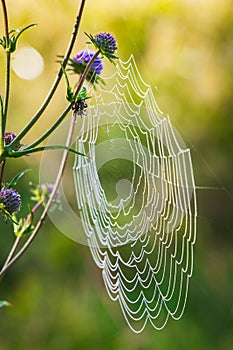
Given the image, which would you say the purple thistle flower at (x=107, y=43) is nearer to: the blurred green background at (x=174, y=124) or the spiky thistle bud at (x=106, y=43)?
the spiky thistle bud at (x=106, y=43)

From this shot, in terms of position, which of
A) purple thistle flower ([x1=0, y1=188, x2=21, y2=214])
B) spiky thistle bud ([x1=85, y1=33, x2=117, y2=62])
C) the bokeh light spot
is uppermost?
the bokeh light spot

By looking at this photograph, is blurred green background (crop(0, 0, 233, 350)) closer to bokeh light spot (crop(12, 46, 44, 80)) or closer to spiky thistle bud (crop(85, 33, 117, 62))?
bokeh light spot (crop(12, 46, 44, 80))

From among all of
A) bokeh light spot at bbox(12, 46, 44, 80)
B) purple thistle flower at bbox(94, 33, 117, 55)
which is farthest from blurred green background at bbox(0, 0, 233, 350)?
purple thistle flower at bbox(94, 33, 117, 55)

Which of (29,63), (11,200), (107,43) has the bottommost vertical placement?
(11,200)

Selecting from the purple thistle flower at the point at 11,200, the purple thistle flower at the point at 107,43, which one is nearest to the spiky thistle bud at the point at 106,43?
the purple thistle flower at the point at 107,43

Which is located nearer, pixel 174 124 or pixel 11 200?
pixel 11 200

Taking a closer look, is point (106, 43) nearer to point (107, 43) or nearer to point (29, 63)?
point (107, 43)

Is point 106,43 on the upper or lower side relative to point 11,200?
upper

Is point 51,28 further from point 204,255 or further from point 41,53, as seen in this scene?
point 204,255

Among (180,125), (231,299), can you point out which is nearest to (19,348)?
(231,299)

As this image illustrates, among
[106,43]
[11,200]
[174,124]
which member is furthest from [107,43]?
[174,124]
